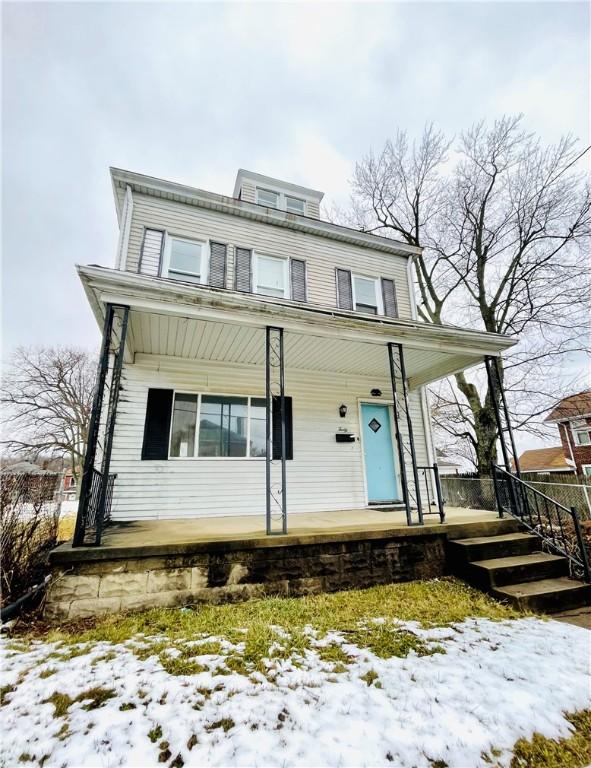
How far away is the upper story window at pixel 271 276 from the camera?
7.60 m

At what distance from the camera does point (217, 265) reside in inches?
285

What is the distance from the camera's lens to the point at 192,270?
7043mm

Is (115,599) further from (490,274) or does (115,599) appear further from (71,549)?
(490,274)

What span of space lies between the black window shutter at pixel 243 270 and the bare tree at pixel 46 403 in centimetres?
1598

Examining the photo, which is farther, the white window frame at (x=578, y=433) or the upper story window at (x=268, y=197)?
the white window frame at (x=578, y=433)

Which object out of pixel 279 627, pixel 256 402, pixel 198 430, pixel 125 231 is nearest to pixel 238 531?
pixel 279 627

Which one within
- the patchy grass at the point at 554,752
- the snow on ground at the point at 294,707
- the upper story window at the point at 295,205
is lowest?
the patchy grass at the point at 554,752

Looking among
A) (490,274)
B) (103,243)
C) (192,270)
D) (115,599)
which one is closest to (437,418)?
(490,274)

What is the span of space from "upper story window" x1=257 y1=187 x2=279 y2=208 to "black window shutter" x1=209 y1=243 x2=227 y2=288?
9.68ft

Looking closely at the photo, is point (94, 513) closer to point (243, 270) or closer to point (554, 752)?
point (554, 752)

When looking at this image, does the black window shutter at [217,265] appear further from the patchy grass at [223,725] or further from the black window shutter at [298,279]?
the patchy grass at [223,725]

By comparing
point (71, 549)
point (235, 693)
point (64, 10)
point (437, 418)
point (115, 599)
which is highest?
point (64, 10)

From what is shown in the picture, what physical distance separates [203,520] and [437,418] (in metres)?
15.0

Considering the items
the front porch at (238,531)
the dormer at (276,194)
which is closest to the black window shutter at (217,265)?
the dormer at (276,194)
